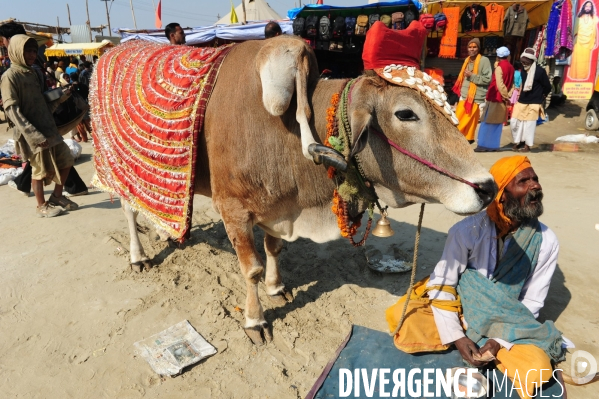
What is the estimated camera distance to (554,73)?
35.2 ft

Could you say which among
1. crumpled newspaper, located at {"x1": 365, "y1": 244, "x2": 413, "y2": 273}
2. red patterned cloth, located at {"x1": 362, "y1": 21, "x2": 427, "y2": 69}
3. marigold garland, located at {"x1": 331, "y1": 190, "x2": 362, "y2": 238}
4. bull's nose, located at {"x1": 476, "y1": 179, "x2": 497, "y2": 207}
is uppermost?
red patterned cloth, located at {"x1": 362, "y1": 21, "x2": 427, "y2": 69}

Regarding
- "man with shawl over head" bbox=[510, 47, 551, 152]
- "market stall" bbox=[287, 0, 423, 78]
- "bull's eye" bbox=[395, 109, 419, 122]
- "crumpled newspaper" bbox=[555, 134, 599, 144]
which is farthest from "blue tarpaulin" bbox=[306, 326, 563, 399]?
"crumpled newspaper" bbox=[555, 134, 599, 144]

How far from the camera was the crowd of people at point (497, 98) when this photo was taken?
7297 mm

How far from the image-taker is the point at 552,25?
9.95 metres

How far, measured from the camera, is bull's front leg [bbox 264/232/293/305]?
127 inches

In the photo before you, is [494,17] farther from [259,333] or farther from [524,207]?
[259,333]

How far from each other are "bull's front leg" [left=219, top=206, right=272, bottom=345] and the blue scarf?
1.36 metres

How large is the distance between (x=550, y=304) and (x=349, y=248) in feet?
A: 5.69

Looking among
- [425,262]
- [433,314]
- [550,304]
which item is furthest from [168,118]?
[550,304]

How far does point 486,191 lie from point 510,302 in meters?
0.98

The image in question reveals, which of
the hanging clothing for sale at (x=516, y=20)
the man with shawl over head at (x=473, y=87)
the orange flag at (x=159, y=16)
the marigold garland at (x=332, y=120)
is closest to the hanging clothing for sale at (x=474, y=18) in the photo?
the hanging clothing for sale at (x=516, y=20)

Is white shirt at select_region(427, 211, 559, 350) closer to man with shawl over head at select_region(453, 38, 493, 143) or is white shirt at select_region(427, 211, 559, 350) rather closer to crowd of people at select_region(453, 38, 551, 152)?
man with shawl over head at select_region(453, 38, 493, 143)

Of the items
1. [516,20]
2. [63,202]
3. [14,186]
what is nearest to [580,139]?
[516,20]

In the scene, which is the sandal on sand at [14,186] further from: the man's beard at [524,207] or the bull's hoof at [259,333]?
the man's beard at [524,207]
